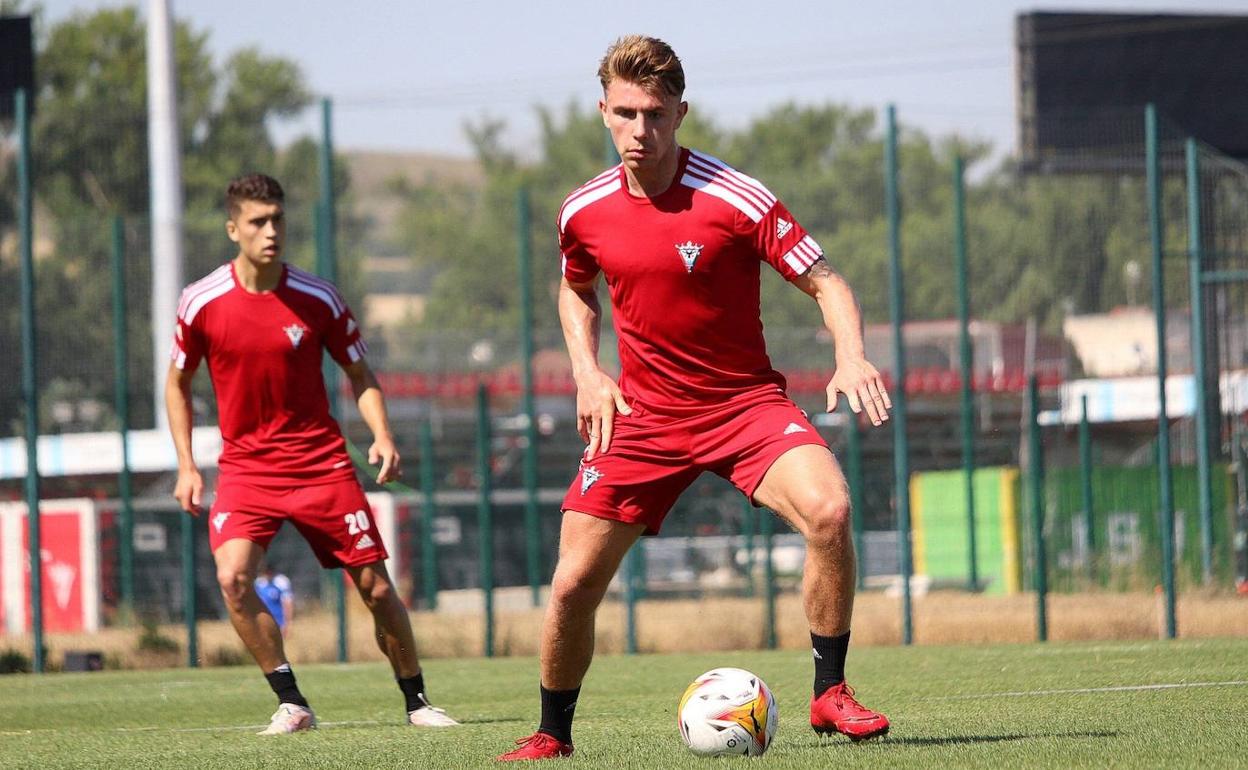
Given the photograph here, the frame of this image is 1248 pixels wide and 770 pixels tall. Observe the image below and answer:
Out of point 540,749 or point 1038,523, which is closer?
point 540,749

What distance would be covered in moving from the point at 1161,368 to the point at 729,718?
10186mm

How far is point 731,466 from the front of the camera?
5.92 m

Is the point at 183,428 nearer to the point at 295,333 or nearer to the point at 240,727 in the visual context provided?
the point at 295,333

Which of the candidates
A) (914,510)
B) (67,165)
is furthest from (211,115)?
(914,510)

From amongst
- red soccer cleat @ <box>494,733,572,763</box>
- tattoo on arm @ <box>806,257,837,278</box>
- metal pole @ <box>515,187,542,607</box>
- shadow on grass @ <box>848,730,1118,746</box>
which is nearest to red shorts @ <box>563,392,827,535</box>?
tattoo on arm @ <box>806,257,837,278</box>

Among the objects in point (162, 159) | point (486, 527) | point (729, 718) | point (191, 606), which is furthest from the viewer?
point (162, 159)

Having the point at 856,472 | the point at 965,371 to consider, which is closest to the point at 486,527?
the point at 856,472

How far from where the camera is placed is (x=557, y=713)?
6.01 m

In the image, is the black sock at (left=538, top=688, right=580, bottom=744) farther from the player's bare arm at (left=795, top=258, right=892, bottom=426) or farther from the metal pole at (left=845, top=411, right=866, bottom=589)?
the metal pole at (left=845, top=411, right=866, bottom=589)

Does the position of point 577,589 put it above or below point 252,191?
below

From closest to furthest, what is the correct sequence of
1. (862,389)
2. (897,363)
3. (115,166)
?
(862,389)
(897,363)
(115,166)

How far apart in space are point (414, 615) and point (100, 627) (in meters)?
3.05

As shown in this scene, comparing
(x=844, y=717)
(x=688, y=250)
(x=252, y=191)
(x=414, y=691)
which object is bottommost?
(x=414, y=691)

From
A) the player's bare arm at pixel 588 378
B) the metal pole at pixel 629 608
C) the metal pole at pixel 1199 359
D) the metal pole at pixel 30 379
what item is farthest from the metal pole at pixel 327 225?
the player's bare arm at pixel 588 378
